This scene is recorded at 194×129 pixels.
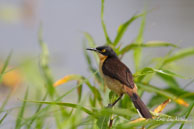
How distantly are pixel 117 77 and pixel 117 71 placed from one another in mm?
33

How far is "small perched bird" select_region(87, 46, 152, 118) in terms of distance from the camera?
190 centimetres

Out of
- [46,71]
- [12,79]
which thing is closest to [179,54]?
[46,71]

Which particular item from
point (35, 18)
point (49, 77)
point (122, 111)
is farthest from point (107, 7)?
point (122, 111)

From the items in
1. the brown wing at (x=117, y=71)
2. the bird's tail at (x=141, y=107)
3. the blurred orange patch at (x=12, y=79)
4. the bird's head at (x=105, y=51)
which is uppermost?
the bird's head at (x=105, y=51)

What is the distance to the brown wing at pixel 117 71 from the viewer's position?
1.93 meters

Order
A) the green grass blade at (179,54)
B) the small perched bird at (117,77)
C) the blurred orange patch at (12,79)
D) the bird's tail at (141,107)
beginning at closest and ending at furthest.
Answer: the bird's tail at (141,107)
the small perched bird at (117,77)
the green grass blade at (179,54)
the blurred orange patch at (12,79)

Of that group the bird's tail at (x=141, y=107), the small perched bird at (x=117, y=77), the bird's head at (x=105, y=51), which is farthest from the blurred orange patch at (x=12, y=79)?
the bird's tail at (x=141, y=107)

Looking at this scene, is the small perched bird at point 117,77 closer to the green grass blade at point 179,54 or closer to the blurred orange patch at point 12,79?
the green grass blade at point 179,54

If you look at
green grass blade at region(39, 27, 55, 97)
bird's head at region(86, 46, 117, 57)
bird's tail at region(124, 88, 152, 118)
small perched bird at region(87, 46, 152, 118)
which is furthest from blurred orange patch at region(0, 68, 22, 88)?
bird's tail at region(124, 88, 152, 118)

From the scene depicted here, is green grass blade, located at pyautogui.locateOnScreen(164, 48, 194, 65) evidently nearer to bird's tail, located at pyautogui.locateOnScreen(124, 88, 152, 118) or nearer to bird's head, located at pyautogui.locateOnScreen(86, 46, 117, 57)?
bird's head, located at pyautogui.locateOnScreen(86, 46, 117, 57)

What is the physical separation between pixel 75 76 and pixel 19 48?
3.30 metres

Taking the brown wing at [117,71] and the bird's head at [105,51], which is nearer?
the brown wing at [117,71]

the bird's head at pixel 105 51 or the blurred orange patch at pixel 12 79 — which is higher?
the bird's head at pixel 105 51

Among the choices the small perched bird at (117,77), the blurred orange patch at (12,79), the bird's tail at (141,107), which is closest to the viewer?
the bird's tail at (141,107)
